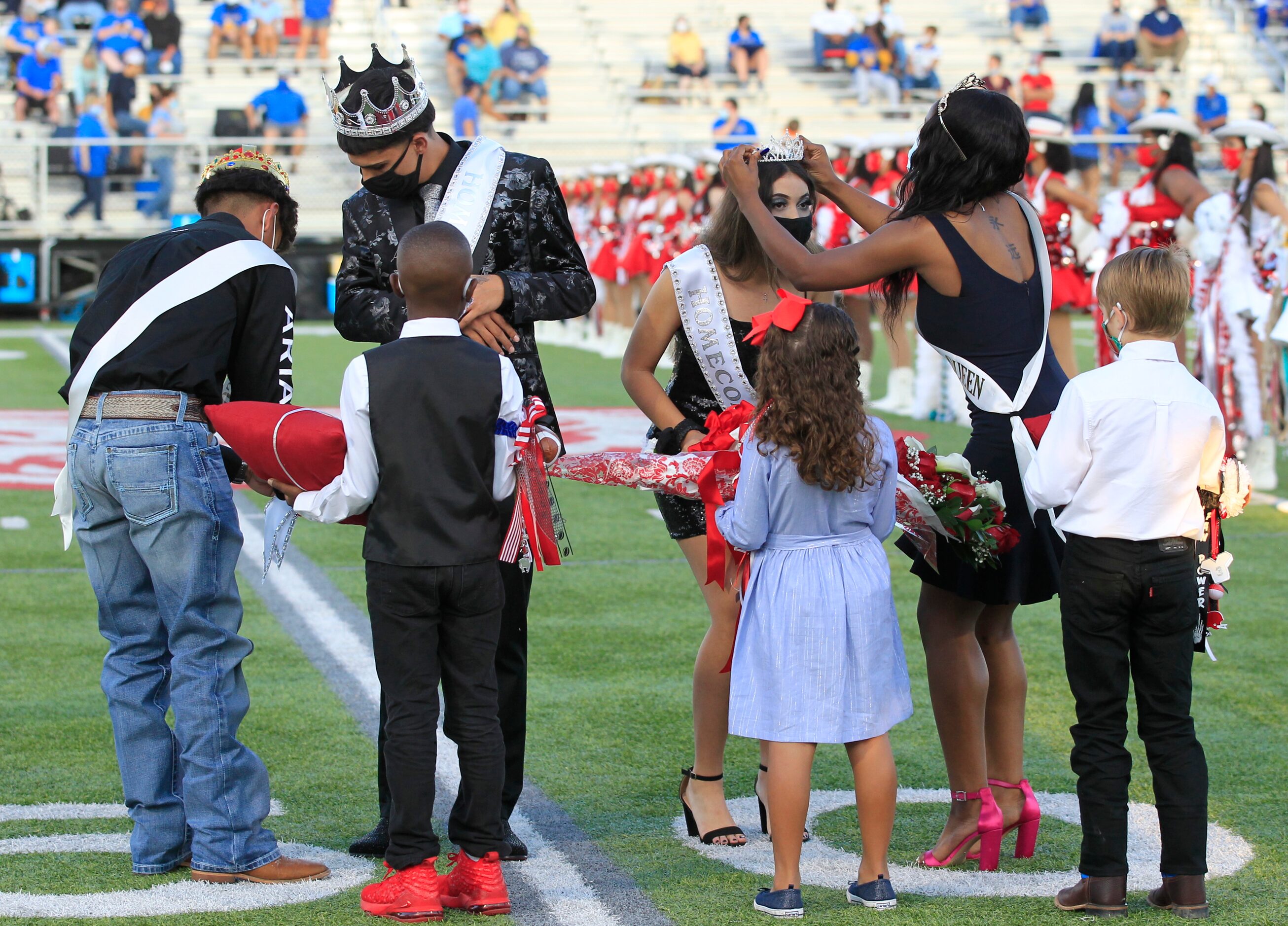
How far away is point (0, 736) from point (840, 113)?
26.5 meters

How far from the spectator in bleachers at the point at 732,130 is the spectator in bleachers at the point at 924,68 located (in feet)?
18.6

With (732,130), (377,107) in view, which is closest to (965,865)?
(377,107)

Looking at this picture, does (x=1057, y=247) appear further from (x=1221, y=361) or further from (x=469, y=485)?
(x=469, y=485)

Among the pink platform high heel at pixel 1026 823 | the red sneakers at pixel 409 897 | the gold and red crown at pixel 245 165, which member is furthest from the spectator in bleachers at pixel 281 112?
the red sneakers at pixel 409 897

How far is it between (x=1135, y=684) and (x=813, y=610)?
0.73 metres

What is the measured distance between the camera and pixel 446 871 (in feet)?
13.2

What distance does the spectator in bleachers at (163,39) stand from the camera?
87.4 feet

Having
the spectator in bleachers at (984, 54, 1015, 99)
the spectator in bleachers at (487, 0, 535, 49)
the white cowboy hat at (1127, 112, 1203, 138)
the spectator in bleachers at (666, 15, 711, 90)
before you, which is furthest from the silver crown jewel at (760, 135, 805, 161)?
the spectator in bleachers at (666, 15, 711, 90)

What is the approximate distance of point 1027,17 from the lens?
3319 centimetres

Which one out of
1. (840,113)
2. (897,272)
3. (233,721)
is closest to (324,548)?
(233,721)

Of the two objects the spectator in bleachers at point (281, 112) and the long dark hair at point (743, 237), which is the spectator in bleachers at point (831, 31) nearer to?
the spectator in bleachers at point (281, 112)

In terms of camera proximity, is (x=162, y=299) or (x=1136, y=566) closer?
(x=1136, y=566)

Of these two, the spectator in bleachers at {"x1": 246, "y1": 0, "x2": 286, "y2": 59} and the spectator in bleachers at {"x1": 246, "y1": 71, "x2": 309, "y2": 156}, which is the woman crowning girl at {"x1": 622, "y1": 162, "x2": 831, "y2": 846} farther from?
the spectator in bleachers at {"x1": 246, "y1": 0, "x2": 286, "y2": 59}

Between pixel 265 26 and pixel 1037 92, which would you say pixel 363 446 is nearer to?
pixel 1037 92
